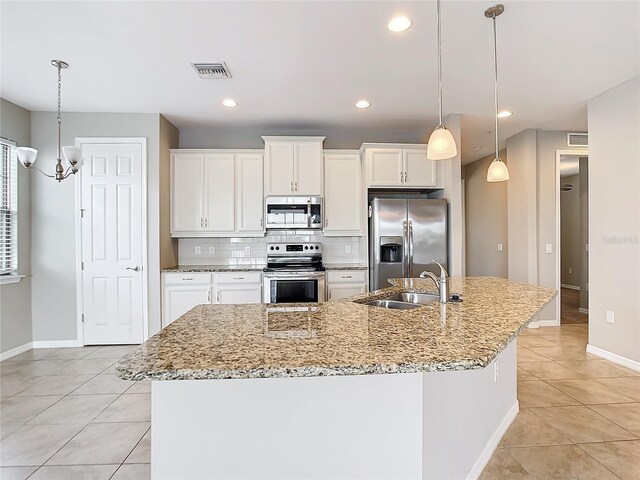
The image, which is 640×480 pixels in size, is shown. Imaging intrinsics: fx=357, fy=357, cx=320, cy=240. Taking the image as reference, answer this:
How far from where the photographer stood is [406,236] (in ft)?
13.4

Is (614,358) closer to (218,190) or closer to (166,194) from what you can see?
(218,190)

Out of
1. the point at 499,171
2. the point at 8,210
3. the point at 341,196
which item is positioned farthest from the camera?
the point at 341,196

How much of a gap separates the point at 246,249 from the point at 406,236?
6.80 ft

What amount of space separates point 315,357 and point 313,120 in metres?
3.72

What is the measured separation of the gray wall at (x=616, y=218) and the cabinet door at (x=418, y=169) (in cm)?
160

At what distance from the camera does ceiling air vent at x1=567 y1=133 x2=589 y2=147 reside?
482 centimetres

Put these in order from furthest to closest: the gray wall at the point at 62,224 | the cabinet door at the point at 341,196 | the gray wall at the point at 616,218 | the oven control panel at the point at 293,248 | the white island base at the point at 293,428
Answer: the oven control panel at the point at 293,248 → the cabinet door at the point at 341,196 → the gray wall at the point at 62,224 → the gray wall at the point at 616,218 → the white island base at the point at 293,428

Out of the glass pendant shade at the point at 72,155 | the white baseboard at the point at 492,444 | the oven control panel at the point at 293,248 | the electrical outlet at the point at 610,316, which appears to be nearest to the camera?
the white baseboard at the point at 492,444

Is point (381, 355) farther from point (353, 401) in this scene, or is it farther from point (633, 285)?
point (633, 285)

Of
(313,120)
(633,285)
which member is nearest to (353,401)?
(633,285)

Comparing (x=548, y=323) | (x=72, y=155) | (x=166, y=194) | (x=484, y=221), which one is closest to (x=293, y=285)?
(x=166, y=194)

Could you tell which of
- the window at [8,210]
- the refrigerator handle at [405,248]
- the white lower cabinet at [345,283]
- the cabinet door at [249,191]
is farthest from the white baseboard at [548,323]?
the window at [8,210]

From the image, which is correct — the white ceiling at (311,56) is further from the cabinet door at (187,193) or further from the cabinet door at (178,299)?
the cabinet door at (178,299)

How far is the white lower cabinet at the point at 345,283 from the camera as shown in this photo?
167 inches
